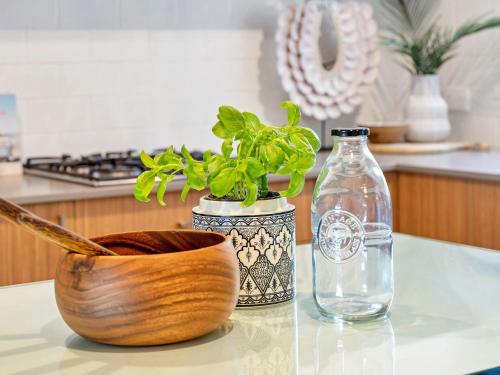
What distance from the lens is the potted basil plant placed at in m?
1.18

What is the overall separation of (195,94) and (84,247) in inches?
91.9

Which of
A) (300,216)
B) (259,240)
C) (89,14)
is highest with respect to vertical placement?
(89,14)

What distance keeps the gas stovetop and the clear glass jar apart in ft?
4.71

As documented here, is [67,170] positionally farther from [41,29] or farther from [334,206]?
[334,206]

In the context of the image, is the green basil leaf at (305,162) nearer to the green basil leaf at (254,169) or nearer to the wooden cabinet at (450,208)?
the green basil leaf at (254,169)

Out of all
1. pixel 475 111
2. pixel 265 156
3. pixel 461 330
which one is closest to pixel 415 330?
pixel 461 330

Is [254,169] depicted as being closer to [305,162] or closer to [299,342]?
[305,162]

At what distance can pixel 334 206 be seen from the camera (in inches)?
46.3

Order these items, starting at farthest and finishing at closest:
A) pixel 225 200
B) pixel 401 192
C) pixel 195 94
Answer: pixel 195 94
pixel 401 192
pixel 225 200

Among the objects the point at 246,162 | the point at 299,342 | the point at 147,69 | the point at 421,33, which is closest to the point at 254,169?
the point at 246,162

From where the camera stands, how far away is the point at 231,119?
1.21 metres

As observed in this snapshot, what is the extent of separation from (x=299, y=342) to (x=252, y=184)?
0.71 feet

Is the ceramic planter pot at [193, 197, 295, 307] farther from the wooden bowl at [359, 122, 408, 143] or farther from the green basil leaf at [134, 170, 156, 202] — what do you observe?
the wooden bowl at [359, 122, 408, 143]

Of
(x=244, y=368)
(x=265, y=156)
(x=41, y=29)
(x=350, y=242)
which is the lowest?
(x=244, y=368)
